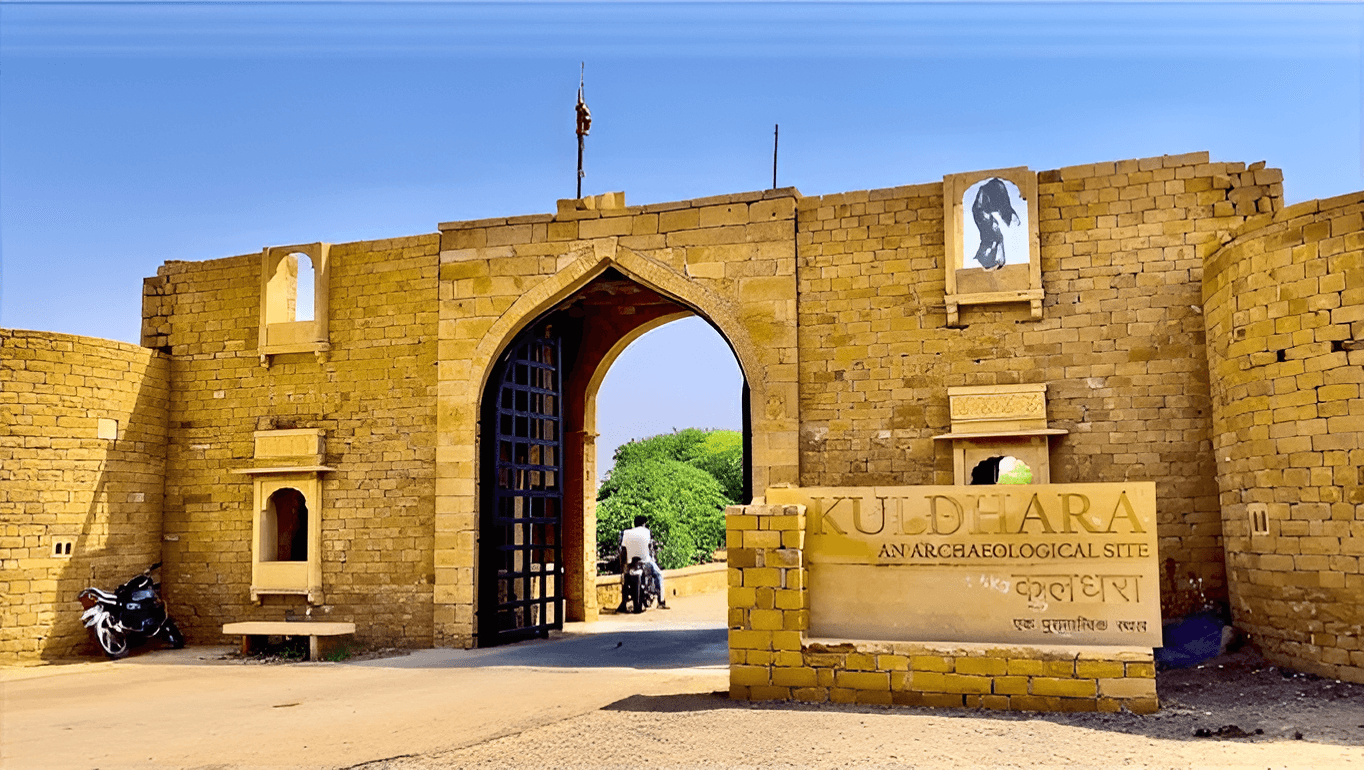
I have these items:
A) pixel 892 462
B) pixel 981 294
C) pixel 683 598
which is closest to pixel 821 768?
pixel 892 462

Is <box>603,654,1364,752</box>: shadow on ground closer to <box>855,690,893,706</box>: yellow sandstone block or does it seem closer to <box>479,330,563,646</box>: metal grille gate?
<box>855,690,893,706</box>: yellow sandstone block

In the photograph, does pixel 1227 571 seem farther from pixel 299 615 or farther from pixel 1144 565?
pixel 299 615

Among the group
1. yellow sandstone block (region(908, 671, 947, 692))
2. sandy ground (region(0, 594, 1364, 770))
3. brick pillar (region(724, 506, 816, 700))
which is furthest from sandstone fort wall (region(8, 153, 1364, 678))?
yellow sandstone block (region(908, 671, 947, 692))

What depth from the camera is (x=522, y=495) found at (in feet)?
41.3

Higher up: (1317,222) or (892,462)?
(1317,222)

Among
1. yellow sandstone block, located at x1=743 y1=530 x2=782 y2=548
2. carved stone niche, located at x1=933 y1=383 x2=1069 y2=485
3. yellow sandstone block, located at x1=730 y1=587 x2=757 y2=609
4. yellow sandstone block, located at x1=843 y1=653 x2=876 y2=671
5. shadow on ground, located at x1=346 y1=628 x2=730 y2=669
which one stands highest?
carved stone niche, located at x1=933 y1=383 x2=1069 y2=485

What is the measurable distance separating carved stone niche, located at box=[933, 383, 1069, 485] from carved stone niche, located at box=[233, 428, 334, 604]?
22.8ft

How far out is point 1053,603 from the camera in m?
7.00

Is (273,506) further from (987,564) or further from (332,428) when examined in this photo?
(987,564)

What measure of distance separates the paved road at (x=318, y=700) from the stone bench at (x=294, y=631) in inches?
13.8

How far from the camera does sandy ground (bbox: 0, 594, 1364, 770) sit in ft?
18.5

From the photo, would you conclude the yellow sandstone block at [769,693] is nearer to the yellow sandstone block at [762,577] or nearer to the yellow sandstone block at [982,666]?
the yellow sandstone block at [762,577]

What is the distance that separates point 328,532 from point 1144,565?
8.83 m

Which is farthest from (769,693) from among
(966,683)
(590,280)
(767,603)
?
(590,280)
